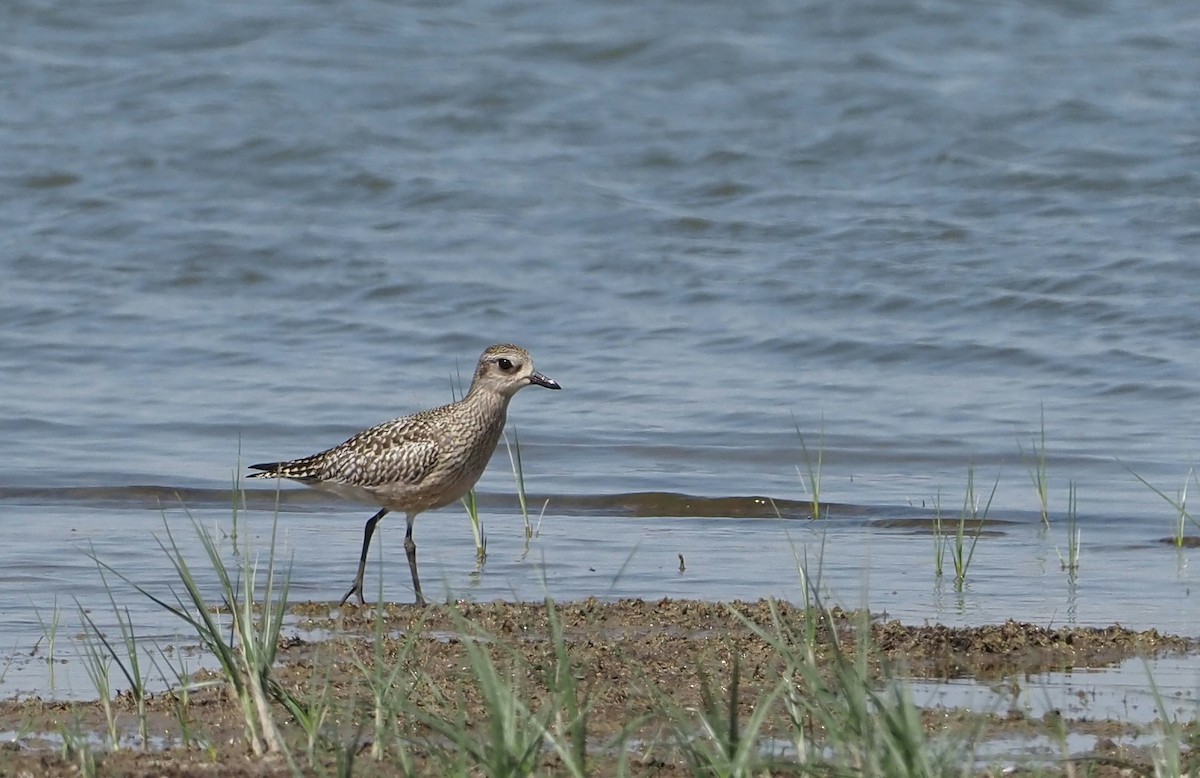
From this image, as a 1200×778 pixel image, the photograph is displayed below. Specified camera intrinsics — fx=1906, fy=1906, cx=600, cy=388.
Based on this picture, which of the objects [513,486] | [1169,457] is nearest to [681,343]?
[513,486]

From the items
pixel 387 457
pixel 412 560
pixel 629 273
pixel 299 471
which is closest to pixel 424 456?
pixel 387 457

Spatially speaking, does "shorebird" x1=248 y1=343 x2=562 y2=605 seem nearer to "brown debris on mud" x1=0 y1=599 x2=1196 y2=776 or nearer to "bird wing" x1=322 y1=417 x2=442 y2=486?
"bird wing" x1=322 y1=417 x2=442 y2=486

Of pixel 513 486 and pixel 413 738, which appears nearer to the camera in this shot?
pixel 413 738

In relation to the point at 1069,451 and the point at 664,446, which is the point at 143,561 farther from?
the point at 1069,451

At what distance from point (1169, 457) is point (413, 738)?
629 cm

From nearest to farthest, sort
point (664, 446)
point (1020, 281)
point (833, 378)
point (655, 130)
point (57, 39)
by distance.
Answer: point (664, 446), point (833, 378), point (1020, 281), point (655, 130), point (57, 39)

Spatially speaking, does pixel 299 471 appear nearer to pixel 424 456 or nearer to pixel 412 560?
pixel 424 456

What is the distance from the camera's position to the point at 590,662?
5.59m

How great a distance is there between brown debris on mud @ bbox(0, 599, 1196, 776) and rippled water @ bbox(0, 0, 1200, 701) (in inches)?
17.6

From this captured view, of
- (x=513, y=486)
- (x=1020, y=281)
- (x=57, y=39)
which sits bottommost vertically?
(x=513, y=486)

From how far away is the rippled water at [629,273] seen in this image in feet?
29.0

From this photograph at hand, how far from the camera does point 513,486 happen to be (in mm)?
9805

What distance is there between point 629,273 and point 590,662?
839 centimetres

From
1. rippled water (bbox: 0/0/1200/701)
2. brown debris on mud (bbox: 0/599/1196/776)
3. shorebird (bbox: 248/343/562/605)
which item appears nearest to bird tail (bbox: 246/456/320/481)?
shorebird (bbox: 248/343/562/605)
